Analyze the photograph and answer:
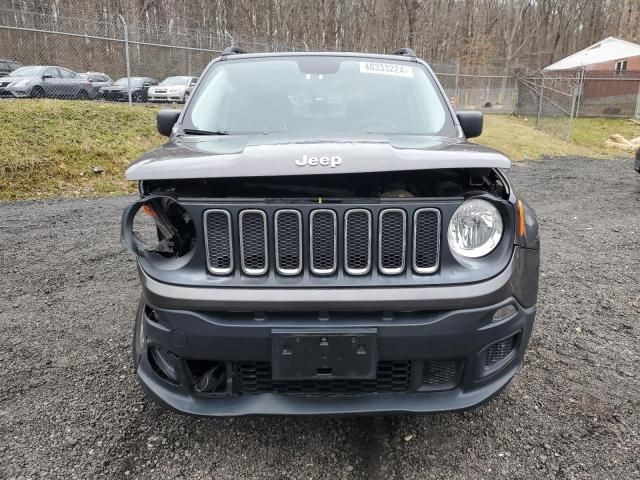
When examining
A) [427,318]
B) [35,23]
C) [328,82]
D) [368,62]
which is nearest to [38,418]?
[427,318]

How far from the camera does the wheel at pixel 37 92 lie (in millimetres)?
13766

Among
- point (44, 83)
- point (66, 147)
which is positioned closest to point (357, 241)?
point (66, 147)

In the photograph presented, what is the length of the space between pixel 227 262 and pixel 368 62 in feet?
7.44

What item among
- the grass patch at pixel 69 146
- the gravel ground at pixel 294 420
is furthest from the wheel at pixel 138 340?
the grass patch at pixel 69 146

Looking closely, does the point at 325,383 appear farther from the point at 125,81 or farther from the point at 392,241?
the point at 125,81

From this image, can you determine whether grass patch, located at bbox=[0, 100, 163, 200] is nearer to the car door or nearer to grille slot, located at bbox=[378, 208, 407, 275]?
the car door

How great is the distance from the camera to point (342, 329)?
1.82 m

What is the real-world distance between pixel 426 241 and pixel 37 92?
15368mm

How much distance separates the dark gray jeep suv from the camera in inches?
72.1

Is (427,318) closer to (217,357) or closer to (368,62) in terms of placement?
(217,357)

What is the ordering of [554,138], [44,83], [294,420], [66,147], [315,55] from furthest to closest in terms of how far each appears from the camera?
[554,138] < [44,83] < [66,147] < [315,55] < [294,420]

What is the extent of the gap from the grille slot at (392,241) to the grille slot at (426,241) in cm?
5

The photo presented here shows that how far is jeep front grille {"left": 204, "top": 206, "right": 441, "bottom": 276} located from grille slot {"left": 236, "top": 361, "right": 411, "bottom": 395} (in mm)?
399

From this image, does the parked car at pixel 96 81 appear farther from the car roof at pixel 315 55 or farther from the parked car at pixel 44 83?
the car roof at pixel 315 55
